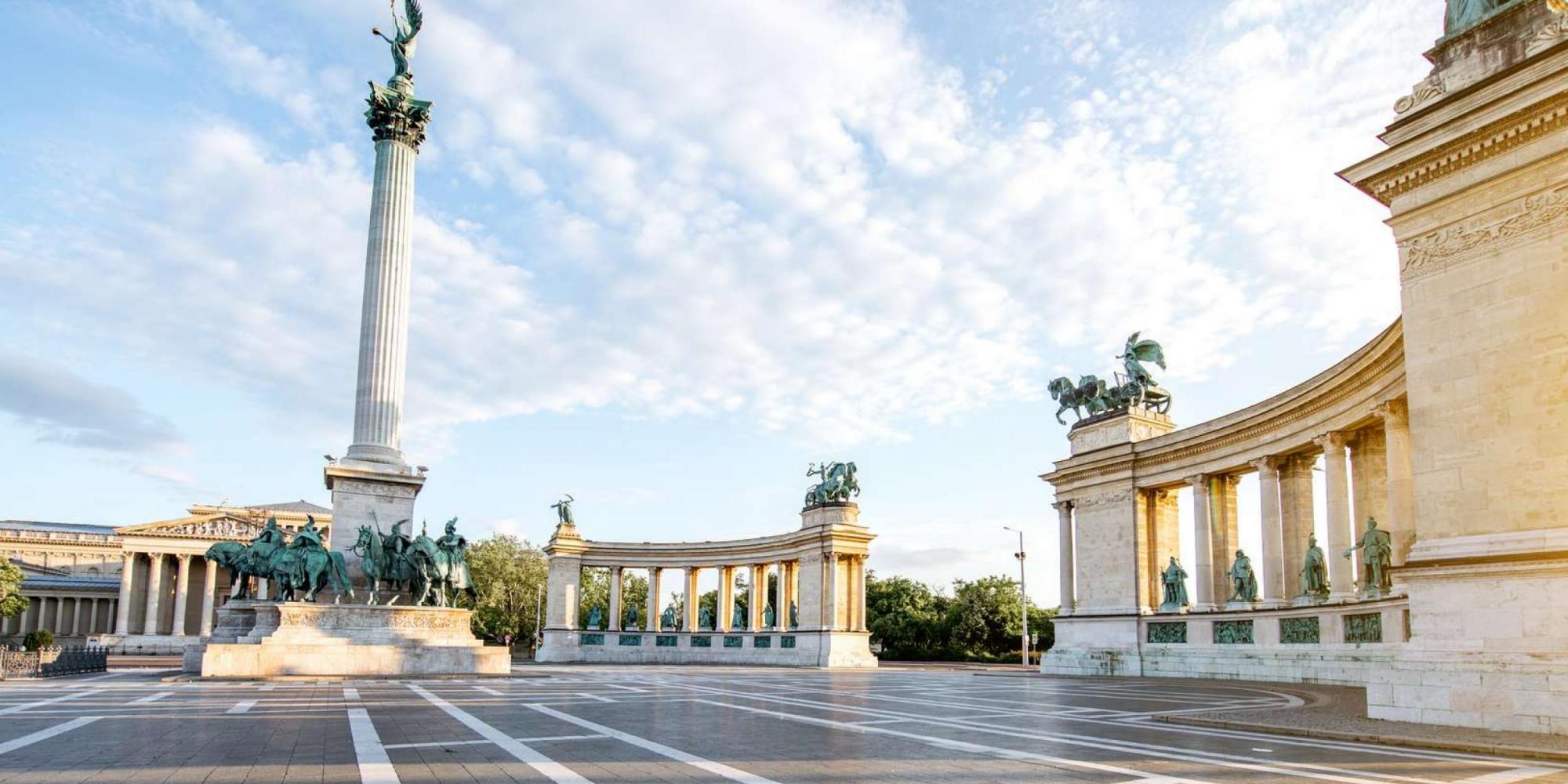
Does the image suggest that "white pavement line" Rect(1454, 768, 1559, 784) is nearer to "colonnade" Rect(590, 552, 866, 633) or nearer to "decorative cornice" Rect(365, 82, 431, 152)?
"decorative cornice" Rect(365, 82, 431, 152)

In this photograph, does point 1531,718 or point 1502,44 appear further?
point 1502,44

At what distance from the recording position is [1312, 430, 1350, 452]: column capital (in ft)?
120

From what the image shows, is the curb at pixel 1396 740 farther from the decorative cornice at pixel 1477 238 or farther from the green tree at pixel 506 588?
the green tree at pixel 506 588

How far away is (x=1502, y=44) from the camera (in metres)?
19.8

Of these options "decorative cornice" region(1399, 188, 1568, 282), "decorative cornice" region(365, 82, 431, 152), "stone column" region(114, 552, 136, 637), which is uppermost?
"decorative cornice" region(365, 82, 431, 152)

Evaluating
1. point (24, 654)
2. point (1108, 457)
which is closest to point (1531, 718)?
point (1108, 457)

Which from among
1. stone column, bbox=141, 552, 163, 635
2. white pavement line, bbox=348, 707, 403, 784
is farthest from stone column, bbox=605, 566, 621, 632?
white pavement line, bbox=348, 707, 403, 784

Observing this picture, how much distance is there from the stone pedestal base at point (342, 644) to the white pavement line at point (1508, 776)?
32.0 m

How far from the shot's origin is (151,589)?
358ft

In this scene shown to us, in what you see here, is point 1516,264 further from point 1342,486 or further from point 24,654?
point 24,654

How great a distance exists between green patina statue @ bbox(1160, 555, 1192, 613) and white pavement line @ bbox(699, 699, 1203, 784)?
1149 inches

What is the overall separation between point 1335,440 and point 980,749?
89.8 feet

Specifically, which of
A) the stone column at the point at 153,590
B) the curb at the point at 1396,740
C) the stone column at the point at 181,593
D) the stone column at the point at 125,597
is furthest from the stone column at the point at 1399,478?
the stone column at the point at 181,593

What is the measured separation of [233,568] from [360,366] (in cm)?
931
